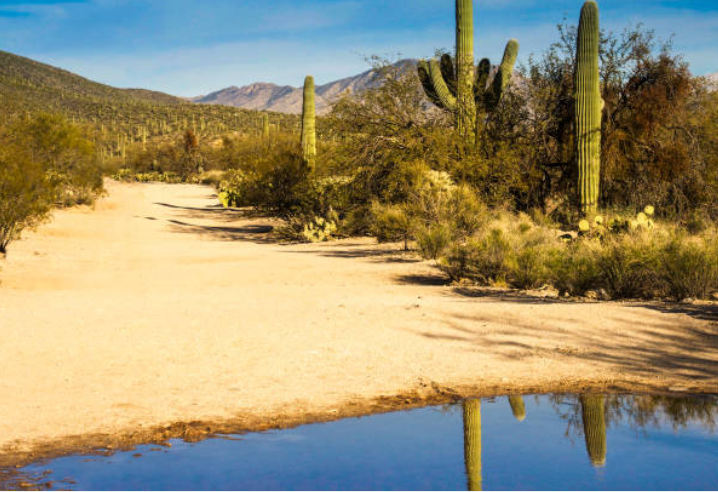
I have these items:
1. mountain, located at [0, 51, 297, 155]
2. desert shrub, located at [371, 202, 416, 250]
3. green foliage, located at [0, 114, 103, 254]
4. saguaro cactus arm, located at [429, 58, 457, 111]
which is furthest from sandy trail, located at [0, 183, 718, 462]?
mountain, located at [0, 51, 297, 155]

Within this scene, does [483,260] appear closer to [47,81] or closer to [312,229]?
[312,229]

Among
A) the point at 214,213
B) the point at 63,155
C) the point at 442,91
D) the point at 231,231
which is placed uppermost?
the point at 442,91

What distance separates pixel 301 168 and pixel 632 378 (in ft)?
66.6

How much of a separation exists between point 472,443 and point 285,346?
3.35 meters

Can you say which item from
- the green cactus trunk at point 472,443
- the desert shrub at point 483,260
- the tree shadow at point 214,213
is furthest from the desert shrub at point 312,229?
the green cactus trunk at point 472,443

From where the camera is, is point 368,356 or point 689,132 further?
point 689,132

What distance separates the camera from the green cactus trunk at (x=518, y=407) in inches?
228

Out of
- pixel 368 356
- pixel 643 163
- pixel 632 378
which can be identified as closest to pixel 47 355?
pixel 368 356

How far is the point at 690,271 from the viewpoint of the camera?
10328 millimetres

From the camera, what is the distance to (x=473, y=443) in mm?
5156

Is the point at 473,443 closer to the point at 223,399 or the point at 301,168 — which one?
the point at 223,399

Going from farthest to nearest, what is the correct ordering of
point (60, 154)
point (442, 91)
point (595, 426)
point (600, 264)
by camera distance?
point (60, 154) < point (442, 91) < point (600, 264) < point (595, 426)

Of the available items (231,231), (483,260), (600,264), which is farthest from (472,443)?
(231,231)

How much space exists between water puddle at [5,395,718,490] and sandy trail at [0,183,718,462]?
596 millimetres
